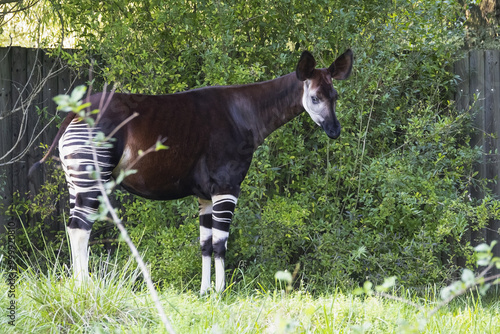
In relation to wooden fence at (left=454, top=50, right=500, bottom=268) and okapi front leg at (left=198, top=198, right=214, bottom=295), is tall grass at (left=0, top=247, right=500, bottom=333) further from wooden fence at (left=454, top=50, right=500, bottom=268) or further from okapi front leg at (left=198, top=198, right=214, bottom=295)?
wooden fence at (left=454, top=50, right=500, bottom=268)

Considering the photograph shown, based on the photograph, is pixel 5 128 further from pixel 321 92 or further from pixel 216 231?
pixel 321 92

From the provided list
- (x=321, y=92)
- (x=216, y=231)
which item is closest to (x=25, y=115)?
(x=216, y=231)

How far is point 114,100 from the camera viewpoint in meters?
3.38

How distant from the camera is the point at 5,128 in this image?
183 inches

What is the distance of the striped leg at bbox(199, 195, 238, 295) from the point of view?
11.5ft

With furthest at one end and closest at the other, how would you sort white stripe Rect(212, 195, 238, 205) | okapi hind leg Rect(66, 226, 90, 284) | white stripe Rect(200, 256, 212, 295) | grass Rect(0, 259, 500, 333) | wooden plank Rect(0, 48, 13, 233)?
wooden plank Rect(0, 48, 13, 233), white stripe Rect(200, 256, 212, 295), white stripe Rect(212, 195, 238, 205), okapi hind leg Rect(66, 226, 90, 284), grass Rect(0, 259, 500, 333)

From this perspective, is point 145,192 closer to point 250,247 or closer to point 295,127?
point 250,247

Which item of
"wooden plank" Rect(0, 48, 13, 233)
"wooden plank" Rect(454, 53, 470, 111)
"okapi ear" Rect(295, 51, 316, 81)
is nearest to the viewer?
"okapi ear" Rect(295, 51, 316, 81)

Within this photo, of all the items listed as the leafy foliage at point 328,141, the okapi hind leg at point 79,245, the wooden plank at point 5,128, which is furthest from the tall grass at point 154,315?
the wooden plank at point 5,128

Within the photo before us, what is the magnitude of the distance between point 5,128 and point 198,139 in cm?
192

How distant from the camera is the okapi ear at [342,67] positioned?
355 centimetres

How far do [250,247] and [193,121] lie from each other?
3.91 ft

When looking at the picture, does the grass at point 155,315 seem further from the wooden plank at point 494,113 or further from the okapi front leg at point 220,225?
the wooden plank at point 494,113

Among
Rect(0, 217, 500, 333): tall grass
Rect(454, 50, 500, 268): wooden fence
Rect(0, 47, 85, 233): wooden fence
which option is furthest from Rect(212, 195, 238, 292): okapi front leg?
Rect(454, 50, 500, 268): wooden fence
